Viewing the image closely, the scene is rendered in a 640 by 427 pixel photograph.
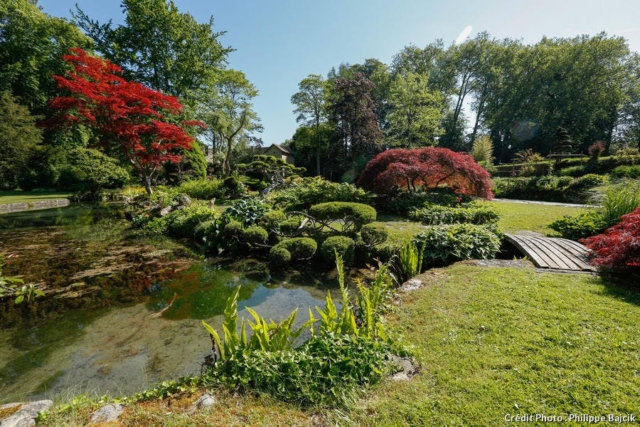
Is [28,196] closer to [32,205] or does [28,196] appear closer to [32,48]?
[32,205]

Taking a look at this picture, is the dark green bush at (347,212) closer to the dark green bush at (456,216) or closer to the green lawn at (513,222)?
the green lawn at (513,222)

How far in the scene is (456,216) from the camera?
24.1ft

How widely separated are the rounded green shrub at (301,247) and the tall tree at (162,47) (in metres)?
16.0

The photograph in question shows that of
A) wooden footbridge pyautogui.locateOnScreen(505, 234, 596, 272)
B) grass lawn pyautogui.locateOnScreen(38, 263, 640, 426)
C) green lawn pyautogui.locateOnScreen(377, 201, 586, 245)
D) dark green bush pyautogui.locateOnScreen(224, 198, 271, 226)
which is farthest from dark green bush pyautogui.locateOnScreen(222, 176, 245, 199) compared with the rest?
grass lawn pyautogui.locateOnScreen(38, 263, 640, 426)

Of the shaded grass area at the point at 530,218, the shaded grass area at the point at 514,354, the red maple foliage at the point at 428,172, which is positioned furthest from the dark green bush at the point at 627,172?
the shaded grass area at the point at 514,354

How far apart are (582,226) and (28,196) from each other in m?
24.1

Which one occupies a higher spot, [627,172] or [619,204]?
[627,172]

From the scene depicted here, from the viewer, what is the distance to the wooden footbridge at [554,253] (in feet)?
13.6

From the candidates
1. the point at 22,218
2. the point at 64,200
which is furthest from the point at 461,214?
the point at 64,200

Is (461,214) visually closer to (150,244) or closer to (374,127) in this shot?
(150,244)

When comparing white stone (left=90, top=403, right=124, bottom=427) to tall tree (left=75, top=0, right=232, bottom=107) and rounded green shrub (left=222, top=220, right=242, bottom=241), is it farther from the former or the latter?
tall tree (left=75, top=0, right=232, bottom=107)

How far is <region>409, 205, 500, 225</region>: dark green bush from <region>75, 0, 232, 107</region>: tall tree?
16.6m

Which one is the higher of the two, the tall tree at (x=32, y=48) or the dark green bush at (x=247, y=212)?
Answer: the tall tree at (x=32, y=48)

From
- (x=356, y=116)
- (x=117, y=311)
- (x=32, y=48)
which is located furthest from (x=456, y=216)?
(x=32, y=48)
